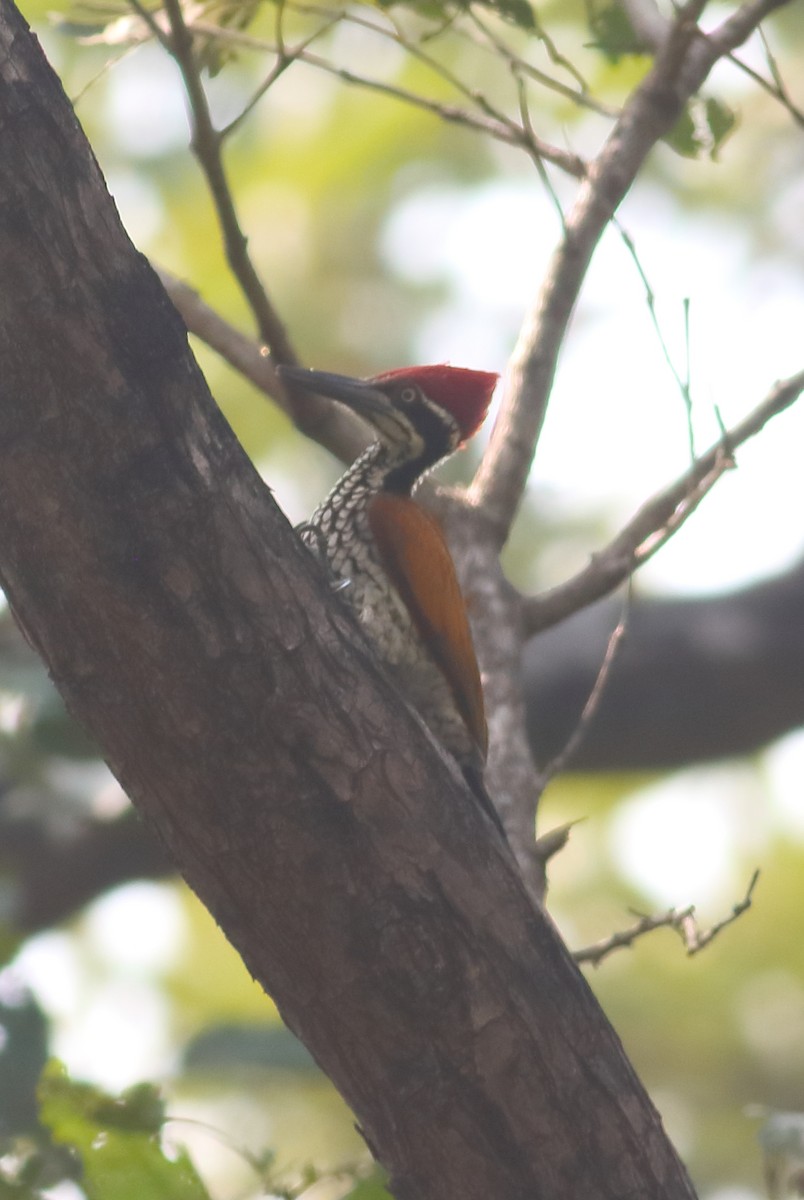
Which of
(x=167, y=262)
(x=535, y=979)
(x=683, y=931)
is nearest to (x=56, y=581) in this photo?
(x=535, y=979)

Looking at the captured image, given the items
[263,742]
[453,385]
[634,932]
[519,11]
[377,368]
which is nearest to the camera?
[263,742]

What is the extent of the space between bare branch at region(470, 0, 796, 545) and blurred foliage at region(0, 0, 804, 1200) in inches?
81.6

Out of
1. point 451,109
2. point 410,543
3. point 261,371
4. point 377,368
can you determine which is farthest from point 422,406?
point 377,368

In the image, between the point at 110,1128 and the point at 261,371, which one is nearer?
the point at 110,1128

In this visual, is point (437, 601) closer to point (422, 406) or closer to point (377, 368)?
point (422, 406)

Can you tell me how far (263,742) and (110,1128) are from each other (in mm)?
985

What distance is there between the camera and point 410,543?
3.73 metres

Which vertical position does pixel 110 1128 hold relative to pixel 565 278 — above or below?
below

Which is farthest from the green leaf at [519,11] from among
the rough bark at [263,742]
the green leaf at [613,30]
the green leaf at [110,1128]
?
the green leaf at [110,1128]

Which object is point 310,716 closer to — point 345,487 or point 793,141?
point 345,487

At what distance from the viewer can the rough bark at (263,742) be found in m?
2.15

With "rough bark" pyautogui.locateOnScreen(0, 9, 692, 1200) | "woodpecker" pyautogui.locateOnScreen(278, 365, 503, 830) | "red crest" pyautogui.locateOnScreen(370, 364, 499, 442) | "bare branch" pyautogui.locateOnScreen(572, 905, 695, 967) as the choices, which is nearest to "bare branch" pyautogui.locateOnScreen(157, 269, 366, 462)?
"woodpecker" pyautogui.locateOnScreen(278, 365, 503, 830)

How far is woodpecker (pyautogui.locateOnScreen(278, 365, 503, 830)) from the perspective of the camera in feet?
11.7

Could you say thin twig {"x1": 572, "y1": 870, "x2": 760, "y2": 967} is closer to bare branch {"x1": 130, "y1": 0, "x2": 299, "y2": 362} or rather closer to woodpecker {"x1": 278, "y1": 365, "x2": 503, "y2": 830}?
woodpecker {"x1": 278, "y1": 365, "x2": 503, "y2": 830}
